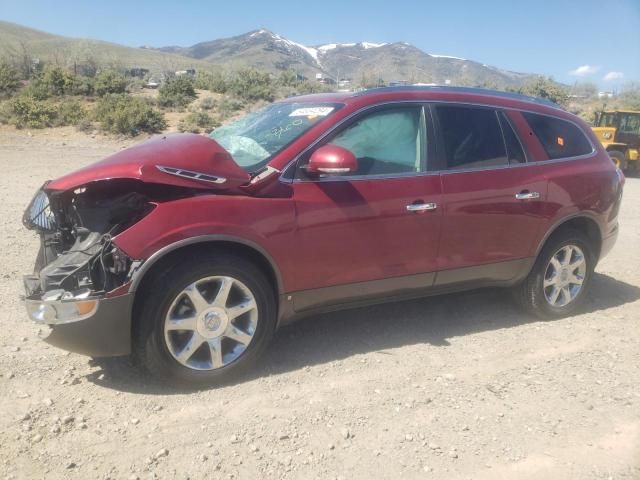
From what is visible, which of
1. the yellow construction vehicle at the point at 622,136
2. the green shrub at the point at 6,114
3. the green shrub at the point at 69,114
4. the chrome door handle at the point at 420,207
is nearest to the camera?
the chrome door handle at the point at 420,207

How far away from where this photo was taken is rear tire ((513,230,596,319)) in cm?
465

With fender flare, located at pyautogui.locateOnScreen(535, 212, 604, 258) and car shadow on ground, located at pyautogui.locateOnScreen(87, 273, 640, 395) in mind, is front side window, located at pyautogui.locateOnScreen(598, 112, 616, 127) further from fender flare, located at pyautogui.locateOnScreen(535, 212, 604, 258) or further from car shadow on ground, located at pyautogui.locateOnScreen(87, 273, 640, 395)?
fender flare, located at pyautogui.locateOnScreen(535, 212, 604, 258)

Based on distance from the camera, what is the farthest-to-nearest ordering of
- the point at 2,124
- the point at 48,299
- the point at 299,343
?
the point at 2,124
the point at 299,343
the point at 48,299

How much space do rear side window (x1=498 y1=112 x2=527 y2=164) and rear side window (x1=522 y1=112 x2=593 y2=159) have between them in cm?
24

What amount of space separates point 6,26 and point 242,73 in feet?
270

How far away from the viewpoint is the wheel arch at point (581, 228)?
455cm

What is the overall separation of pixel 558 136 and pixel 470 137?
0.99 meters

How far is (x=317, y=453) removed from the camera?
9.55ft

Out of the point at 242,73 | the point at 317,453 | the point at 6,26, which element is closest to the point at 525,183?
the point at 317,453

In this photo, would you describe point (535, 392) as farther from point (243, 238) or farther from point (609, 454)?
point (243, 238)

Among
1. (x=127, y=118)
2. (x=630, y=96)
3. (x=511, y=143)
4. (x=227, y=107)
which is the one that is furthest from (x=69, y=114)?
(x=630, y=96)

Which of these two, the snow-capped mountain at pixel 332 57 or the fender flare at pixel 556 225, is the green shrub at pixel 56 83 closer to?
the fender flare at pixel 556 225

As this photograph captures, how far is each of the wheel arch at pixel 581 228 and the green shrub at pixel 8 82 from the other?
24.8 metres

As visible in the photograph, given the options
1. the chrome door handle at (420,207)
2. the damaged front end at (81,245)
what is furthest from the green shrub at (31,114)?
the chrome door handle at (420,207)
